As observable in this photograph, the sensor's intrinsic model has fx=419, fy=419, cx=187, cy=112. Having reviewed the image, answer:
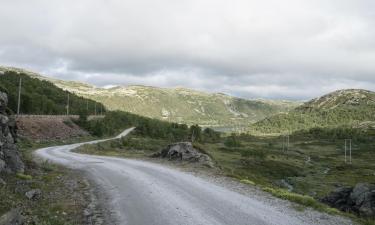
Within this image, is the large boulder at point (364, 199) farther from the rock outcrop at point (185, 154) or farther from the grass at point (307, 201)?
the rock outcrop at point (185, 154)

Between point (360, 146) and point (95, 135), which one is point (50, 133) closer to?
point (95, 135)

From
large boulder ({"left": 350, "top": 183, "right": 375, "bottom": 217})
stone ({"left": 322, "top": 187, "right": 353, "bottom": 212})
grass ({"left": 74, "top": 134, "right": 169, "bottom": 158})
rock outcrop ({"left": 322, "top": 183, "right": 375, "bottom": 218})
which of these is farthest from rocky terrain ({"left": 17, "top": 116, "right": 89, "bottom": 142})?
large boulder ({"left": 350, "top": 183, "right": 375, "bottom": 217})

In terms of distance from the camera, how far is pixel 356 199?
2816cm

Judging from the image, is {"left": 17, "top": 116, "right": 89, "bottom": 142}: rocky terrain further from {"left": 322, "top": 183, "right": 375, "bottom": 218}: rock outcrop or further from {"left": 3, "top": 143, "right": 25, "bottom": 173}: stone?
{"left": 322, "top": 183, "right": 375, "bottom": 218}: rock outcrop

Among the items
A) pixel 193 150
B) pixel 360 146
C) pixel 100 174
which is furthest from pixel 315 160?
pixel 100 174

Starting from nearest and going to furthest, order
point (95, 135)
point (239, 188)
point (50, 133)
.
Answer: point (239, 188) → point (50, 133) → point (95, 135)

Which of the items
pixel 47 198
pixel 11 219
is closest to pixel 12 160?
pixel 47 198

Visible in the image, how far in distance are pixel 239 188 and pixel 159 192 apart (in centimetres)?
554

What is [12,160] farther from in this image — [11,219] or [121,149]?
[121,149]

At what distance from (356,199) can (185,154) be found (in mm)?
18895

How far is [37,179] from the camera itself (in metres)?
25.5

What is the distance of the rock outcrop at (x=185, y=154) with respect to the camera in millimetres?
41188

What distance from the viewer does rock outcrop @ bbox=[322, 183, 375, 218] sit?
25902 mm

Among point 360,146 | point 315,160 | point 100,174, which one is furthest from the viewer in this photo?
point 360,146
